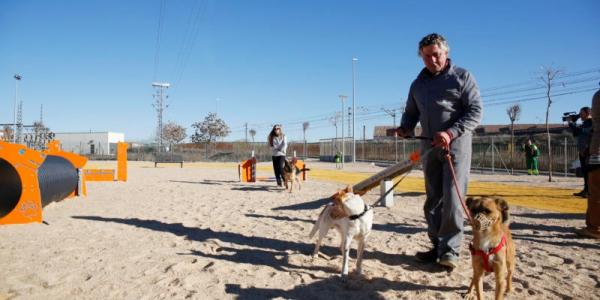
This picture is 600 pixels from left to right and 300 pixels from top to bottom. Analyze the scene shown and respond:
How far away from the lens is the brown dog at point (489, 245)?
244 centimetres

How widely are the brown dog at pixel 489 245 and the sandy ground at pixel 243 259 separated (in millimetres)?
418

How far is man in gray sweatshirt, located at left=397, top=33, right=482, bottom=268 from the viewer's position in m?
3.25

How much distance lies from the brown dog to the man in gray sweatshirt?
0.61m

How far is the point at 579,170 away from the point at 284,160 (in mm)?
7625

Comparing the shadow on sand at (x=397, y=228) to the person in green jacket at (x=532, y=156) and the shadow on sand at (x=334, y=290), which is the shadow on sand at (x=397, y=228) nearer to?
the shadow on sand at (x=334, y=290)

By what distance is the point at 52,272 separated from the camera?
336 cm

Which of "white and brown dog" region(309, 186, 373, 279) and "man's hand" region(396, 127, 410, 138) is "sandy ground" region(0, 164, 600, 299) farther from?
"man's hand" region(396, 127, 410, 138)

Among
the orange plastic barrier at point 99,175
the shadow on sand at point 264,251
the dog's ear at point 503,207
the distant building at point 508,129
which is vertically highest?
the distant building at point 508,129

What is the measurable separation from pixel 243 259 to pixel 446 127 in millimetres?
2406

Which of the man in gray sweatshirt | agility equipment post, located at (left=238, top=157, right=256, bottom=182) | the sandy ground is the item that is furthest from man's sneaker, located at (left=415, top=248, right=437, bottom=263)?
agility equipment post, located at (left=238, top=157, right=256, bottom=182)

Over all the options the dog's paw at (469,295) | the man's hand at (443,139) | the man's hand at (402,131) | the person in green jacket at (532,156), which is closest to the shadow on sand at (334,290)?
the dog's paw at (469,295)

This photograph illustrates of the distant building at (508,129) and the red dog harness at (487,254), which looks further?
the distant building at (508,129)

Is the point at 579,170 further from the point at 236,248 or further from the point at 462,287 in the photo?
the point at 236,248

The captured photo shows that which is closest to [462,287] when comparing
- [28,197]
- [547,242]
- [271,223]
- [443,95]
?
[443,95]
